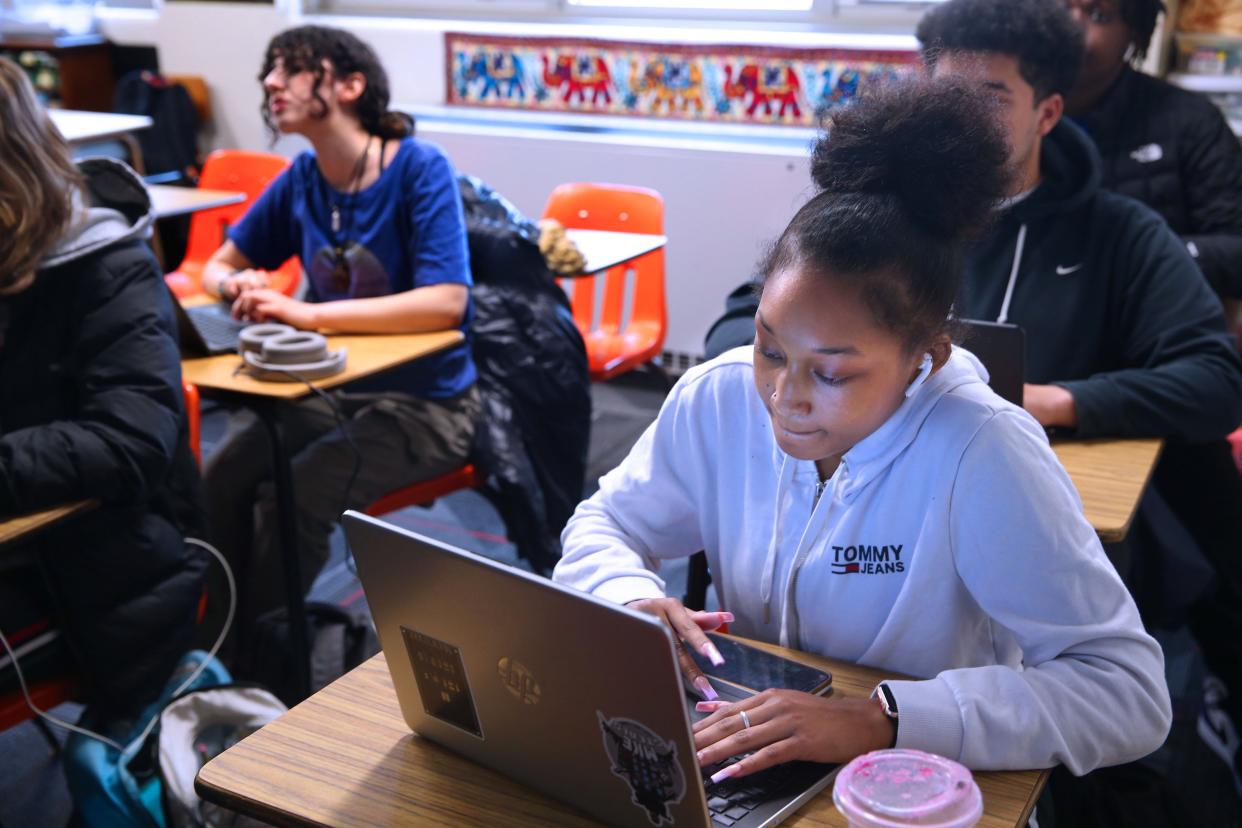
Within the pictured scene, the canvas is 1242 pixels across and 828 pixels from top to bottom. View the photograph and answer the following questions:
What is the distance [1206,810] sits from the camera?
205 centimetres

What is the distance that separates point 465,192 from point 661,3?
2.08m

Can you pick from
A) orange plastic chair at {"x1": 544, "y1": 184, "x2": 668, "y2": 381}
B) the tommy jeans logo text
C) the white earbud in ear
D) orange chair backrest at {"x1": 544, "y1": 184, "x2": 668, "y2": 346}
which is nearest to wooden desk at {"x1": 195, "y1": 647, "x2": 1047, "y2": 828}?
the tommy jeans logo text

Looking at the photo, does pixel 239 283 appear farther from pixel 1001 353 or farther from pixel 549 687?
pixel 549 687

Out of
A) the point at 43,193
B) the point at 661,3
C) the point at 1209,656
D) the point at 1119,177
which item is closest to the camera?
the point at 43,193

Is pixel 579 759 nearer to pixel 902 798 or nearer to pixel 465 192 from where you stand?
pixel 902 798

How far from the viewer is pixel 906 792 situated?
82 cm

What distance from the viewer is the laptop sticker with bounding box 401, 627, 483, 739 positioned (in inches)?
36.0

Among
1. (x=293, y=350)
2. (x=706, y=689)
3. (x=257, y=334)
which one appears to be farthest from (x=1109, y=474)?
(x=257, y=334)

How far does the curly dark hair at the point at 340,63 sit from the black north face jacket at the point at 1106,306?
1285 mm

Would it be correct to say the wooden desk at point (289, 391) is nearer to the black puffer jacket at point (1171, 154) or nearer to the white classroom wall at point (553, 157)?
the black puffer jacket at point (1171, 154)

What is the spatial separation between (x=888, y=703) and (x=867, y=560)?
0.20 m

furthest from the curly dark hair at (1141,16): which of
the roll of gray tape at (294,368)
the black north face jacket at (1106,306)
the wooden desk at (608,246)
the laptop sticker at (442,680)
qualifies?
the laptop sticker at (442,680)

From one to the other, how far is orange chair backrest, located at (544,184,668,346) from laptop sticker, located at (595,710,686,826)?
97.2 inches

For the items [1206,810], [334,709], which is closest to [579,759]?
[334,709]
